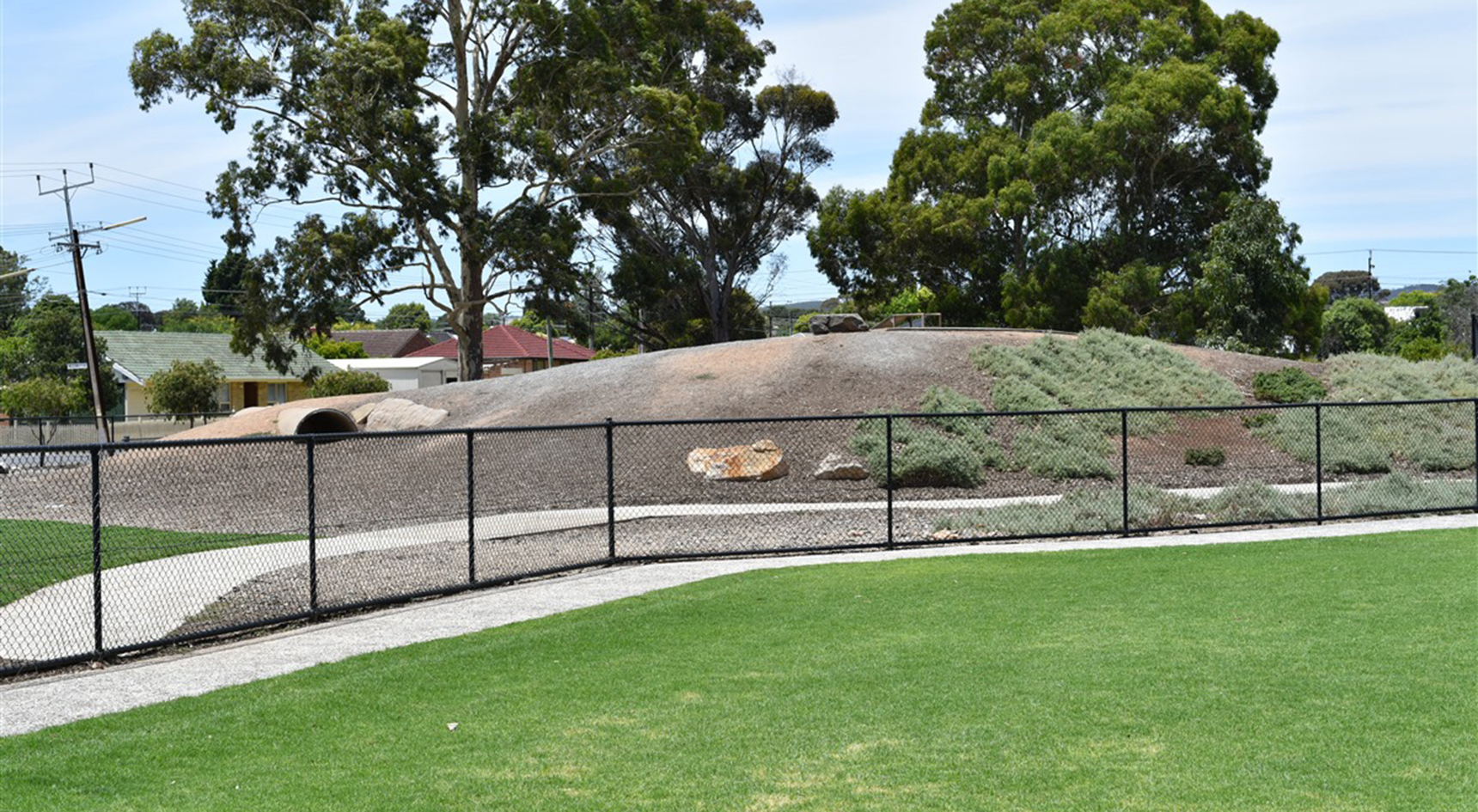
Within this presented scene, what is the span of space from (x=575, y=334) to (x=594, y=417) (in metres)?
15.3

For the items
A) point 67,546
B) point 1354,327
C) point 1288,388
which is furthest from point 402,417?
point 1354,327

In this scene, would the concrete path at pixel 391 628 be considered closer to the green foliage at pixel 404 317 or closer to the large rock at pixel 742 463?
the large rock at pixel 742 463

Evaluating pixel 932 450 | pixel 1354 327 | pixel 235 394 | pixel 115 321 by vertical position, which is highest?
pixel 115 321

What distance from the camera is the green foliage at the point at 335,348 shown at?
261 feet

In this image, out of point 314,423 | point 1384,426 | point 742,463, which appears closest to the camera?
point 742,463

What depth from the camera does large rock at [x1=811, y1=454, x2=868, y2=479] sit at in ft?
68.4

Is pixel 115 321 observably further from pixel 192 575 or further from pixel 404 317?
pixel 192 575

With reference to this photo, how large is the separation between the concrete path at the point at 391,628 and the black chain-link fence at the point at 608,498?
13.1 inches

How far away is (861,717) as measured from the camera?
271 inches

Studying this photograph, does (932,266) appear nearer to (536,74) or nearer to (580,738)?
(536,74)

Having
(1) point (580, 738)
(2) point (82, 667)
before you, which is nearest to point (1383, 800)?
(1) point (580, 738)

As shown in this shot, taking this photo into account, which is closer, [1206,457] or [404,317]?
[1206,457]

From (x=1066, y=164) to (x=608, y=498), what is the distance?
3479 cm

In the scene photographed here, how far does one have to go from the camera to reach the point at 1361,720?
6469 millimetres
